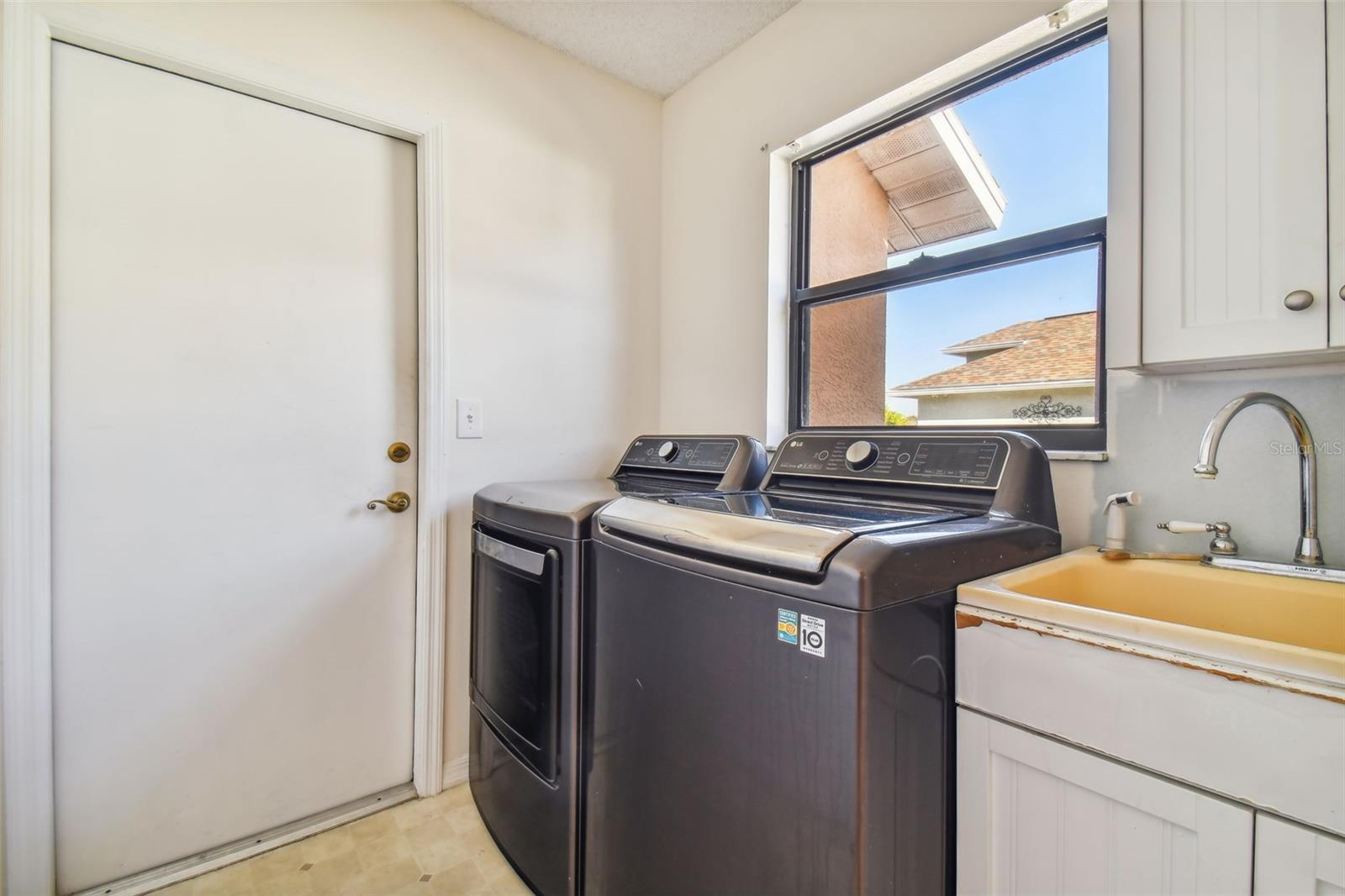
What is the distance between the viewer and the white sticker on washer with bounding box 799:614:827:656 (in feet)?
2.68

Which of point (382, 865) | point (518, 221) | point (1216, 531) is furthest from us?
point (518, 221)

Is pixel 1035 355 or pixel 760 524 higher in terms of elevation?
pixel 1035 355

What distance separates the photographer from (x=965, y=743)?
0.91 metres

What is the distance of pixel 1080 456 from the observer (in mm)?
1280

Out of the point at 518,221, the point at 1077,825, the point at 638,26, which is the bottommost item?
the point at 1077,825

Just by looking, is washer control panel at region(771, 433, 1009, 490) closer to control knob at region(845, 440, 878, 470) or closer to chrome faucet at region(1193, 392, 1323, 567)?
control knob at region(845, 440, 878, 470)

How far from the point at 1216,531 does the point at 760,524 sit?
2.83 feet

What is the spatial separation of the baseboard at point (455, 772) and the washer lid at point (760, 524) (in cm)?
118

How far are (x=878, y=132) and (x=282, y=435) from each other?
1.99 meters

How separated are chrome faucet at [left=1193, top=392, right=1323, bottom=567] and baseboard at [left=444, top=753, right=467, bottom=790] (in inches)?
80.7

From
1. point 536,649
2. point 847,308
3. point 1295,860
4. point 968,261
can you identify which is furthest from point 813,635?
point 847,308

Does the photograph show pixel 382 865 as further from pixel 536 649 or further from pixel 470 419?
pixel 470 419

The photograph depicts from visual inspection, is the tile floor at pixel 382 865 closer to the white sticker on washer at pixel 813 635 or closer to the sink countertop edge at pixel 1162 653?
the white sticker on washer at pixel 813 635

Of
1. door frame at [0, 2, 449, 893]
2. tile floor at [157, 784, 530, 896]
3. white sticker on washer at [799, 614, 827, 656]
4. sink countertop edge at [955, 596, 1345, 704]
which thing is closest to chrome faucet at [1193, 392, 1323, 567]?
sink countertop edge at [955, 596, 1345, 704]
